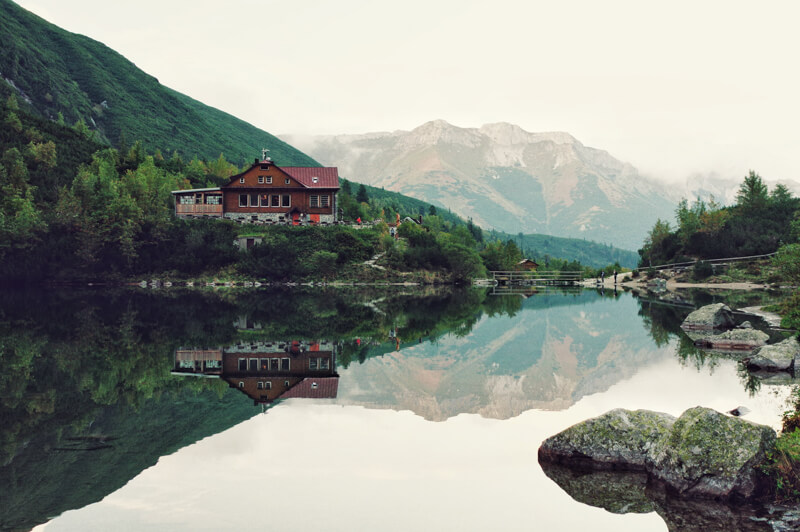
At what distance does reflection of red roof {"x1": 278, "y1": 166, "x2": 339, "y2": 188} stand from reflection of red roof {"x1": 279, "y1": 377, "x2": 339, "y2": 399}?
208ft

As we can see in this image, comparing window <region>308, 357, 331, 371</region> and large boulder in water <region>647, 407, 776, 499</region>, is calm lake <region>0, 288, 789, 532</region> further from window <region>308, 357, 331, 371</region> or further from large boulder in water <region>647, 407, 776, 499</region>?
large boulder in water <region>647, 407, 776, 499</region>

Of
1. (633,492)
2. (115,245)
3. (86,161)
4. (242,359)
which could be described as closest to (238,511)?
(633,492)

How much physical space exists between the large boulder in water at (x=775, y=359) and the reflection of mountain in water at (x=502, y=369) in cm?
352

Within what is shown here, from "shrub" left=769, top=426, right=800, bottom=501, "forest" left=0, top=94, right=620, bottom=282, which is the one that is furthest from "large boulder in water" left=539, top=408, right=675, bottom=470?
"forest" left=0, top=94, right=620, bottom=282

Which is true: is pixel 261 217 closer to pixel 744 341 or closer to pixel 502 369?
pixel 502 369

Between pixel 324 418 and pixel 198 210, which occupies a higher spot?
pixel 198 210

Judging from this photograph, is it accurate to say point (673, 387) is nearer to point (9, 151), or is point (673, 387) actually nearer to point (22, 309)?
point (22, 309)

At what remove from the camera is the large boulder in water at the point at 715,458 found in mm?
9656

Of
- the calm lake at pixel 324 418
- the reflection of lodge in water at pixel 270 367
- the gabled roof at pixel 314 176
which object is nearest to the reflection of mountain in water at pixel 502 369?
the calm lake at pixel 324 418

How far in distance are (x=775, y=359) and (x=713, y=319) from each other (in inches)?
416

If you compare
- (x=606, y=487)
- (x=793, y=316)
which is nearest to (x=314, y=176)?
(x=793, y=316)

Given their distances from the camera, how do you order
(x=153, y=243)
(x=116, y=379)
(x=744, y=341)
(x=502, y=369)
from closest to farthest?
(x=116, y=379) → (x=502, y=369) → (x=744, y=341) → (x=153, y=243)

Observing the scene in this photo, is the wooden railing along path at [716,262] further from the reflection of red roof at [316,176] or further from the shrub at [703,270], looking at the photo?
the reflection of red roof at [316,176]

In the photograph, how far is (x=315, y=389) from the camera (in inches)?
695
